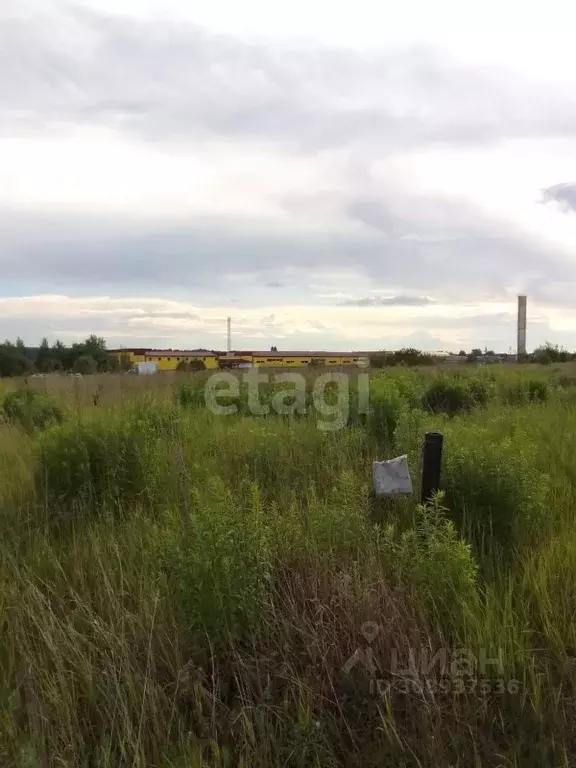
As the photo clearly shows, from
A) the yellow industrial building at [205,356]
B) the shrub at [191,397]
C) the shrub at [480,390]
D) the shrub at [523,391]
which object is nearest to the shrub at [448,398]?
the shrub at [480,390]

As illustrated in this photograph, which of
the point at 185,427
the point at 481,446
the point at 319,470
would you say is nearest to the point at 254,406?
the point at 185,427

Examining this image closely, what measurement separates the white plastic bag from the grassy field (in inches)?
6.6

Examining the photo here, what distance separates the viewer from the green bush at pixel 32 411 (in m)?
7.68

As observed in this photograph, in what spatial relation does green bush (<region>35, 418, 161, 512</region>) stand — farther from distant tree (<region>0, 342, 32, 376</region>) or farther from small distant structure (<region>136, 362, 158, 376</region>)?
distant tree (<region>0, 342, 32, 376</region>)

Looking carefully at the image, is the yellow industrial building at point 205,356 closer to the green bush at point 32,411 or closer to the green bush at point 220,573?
the green bush at point 32,411

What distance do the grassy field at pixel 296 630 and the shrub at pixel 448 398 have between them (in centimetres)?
606

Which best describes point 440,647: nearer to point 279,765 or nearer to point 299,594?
point 299,594

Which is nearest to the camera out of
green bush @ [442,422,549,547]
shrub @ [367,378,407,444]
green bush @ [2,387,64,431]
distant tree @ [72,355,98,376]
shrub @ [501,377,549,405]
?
green bush @ [442,422,549,547]

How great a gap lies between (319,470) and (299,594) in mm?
2328

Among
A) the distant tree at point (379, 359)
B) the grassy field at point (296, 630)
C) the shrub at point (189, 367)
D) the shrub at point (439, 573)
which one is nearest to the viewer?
the grassy field at point (296, 630)

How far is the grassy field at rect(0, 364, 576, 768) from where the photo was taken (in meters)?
2.08

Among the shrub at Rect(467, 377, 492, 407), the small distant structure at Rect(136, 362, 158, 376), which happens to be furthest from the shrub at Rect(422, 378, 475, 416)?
the small distant structure at Rect(136, 362, 158, 376)

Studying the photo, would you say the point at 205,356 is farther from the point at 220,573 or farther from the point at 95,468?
the point at 220,573

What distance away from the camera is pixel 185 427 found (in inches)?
262
